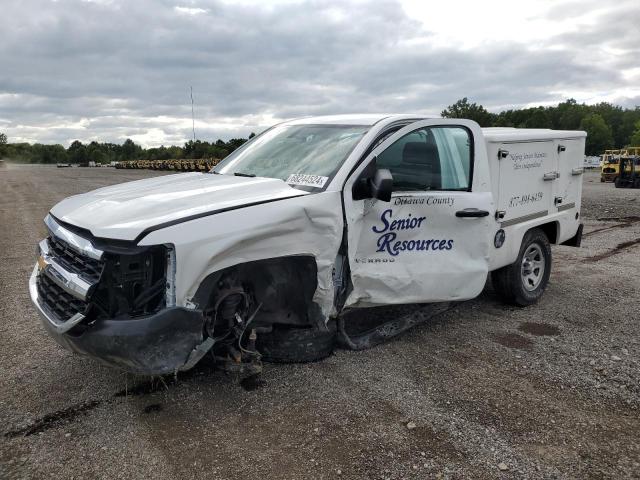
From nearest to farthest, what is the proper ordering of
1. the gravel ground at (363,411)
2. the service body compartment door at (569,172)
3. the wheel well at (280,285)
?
the gravel ground at (363,411), the wheel well at (280,285), the service body compartment door at (569,172)

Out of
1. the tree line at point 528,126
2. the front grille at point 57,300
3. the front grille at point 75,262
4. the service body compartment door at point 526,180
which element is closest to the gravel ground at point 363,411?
the front grille at point 57,300

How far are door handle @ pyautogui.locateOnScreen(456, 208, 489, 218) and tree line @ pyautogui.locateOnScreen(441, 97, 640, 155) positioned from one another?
3228 inches

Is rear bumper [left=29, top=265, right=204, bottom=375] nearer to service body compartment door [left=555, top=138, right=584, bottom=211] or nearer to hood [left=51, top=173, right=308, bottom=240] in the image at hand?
hood [left=51, top=173, right=308, bottom=240]

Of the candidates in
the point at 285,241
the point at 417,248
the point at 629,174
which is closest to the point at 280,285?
the point at 285,241

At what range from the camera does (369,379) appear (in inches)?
157

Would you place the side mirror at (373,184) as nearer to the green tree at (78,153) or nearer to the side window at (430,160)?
the side window at (430,160)

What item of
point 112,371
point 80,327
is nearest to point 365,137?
point 80,327

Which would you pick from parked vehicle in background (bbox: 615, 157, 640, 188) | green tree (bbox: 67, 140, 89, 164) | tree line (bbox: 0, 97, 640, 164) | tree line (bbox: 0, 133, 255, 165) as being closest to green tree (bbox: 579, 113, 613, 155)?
tree line (bbox: 0, 97, 640, 164)

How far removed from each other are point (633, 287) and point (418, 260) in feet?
12.1

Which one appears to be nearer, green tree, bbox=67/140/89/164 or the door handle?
the door handle

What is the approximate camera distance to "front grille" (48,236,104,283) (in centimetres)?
315

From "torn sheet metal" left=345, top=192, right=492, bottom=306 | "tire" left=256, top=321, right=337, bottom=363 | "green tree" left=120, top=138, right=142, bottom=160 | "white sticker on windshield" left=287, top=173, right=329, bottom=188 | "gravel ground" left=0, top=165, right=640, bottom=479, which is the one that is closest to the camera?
"gravel ground" left=0, top=165, right=640, bottom=479

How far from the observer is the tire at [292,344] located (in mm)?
4125

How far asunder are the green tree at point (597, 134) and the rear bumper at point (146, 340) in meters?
105
